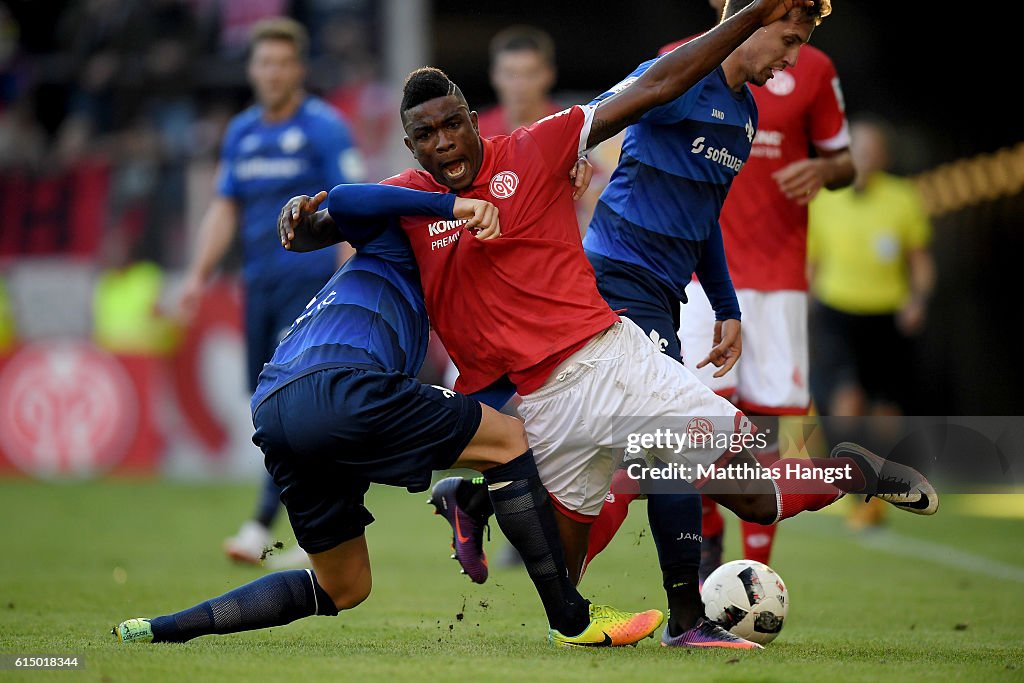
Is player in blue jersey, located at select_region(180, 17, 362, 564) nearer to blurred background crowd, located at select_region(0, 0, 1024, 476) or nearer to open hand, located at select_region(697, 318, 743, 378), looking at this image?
blurred background crowd, located at select_region(0, 0, 1024, 476)

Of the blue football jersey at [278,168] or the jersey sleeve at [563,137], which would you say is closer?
the jersey sleeve at [563,137]

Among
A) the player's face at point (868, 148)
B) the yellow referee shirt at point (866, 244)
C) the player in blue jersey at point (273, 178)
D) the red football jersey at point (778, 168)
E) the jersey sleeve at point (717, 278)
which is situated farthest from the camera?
the yellow referee shirt at point (866, 244)

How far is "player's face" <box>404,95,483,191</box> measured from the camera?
4.55 meters

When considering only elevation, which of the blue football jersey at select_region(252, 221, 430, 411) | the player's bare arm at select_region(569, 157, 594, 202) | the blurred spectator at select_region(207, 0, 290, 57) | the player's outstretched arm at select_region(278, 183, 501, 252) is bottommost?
the blue football jersey at select_region(252, 221, 430, 411)

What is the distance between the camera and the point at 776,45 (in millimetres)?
5078

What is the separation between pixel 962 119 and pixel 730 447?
17006mm

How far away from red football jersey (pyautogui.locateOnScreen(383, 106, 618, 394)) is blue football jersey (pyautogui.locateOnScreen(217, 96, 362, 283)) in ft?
11.8

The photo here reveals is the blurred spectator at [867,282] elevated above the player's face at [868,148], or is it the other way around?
the player's face at [868,148]

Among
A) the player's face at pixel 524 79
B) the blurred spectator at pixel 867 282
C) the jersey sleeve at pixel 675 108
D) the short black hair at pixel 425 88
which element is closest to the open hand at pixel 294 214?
the short black hair at pixel 425 88

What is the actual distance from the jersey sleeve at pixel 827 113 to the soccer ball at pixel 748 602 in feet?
6.85

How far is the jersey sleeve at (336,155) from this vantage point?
8.23 meters

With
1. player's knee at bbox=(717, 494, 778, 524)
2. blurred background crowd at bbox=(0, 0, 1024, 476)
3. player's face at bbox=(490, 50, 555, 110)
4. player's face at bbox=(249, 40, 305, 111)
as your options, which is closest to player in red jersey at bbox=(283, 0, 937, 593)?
player's knee at bbox=(717, 494, 778, 524)

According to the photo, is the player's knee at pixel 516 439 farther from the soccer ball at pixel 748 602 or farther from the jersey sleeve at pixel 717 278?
the jersey sleeve at pixel 717 278

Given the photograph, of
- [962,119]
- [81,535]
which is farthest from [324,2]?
[962,119]
